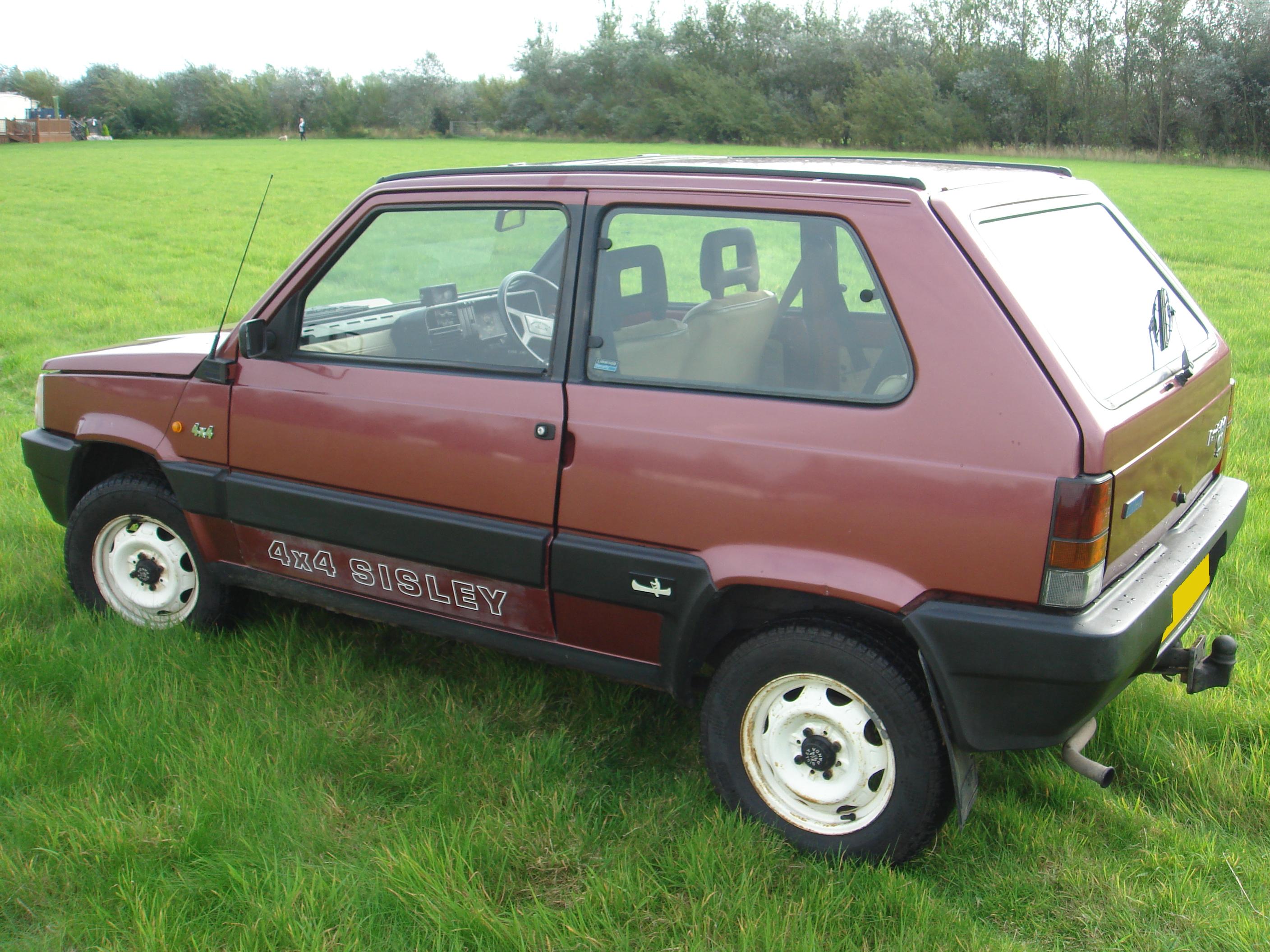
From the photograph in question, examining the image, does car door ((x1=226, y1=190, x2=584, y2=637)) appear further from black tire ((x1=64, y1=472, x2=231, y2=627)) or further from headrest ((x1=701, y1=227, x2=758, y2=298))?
headrest ((x1=701, y1=227, x2=758, y2=298))

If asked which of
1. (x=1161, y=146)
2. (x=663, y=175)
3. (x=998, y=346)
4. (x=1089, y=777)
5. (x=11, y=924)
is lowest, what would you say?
(x=11, y=924)

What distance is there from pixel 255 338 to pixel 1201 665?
2995 mm

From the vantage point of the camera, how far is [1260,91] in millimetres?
41469

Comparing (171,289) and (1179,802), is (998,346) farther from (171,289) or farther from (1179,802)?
(171,289)

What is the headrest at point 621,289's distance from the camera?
2.88 meters

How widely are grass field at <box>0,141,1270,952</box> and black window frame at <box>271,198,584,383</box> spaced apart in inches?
42.7

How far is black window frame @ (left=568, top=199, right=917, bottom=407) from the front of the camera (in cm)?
246

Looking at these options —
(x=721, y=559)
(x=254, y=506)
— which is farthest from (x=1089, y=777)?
(x=254, y=506)

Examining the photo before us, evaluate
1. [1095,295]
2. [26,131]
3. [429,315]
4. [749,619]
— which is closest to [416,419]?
[429,315]

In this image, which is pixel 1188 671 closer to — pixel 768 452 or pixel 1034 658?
pixel 1034 658

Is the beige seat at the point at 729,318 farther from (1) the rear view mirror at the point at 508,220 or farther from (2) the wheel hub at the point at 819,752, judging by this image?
(2) the wheel hub at the point at 819,752

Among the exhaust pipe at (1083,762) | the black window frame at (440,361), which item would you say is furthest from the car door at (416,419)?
the exhaust pipe at (1083,762)

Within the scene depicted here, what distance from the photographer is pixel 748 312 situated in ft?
9.82

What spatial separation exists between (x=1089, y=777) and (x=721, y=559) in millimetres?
1081
